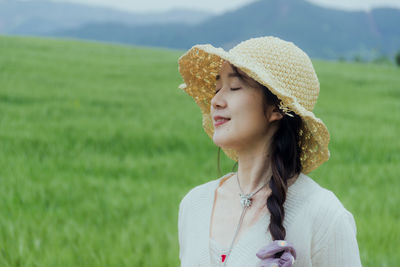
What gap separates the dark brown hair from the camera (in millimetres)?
1549

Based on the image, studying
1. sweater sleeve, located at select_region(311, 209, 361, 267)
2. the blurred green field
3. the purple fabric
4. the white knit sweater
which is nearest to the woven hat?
the white knit sweater

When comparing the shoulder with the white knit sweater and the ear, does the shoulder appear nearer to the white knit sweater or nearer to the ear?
the white knit sweater

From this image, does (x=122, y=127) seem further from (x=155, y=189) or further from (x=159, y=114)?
(x=155, y=189)

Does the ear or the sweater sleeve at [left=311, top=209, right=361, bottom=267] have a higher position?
the ear

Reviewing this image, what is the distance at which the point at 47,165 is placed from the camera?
5047 mm

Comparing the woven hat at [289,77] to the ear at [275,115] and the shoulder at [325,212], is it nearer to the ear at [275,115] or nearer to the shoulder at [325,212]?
the ear at [275,115]

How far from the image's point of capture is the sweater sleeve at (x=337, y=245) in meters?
1.49

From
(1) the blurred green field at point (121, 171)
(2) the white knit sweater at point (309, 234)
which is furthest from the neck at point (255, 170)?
(1) the blurred green field at point (121, 171)

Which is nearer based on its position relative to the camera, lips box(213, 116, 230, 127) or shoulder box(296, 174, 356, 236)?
shoulder box(296, 174, 356, 236)

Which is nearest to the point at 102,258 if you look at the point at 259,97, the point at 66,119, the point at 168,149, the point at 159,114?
the point at 259,97

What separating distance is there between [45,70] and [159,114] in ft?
19.9

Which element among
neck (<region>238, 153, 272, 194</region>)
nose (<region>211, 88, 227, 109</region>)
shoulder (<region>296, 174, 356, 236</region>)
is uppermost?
nose (<region>211, 88, 227, 109</region>)

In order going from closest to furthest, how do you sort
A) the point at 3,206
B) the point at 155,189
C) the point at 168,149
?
1. the point at 3,206
2. the point at 155,189
3. the point at 168,149

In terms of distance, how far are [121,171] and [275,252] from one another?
3.86 m
